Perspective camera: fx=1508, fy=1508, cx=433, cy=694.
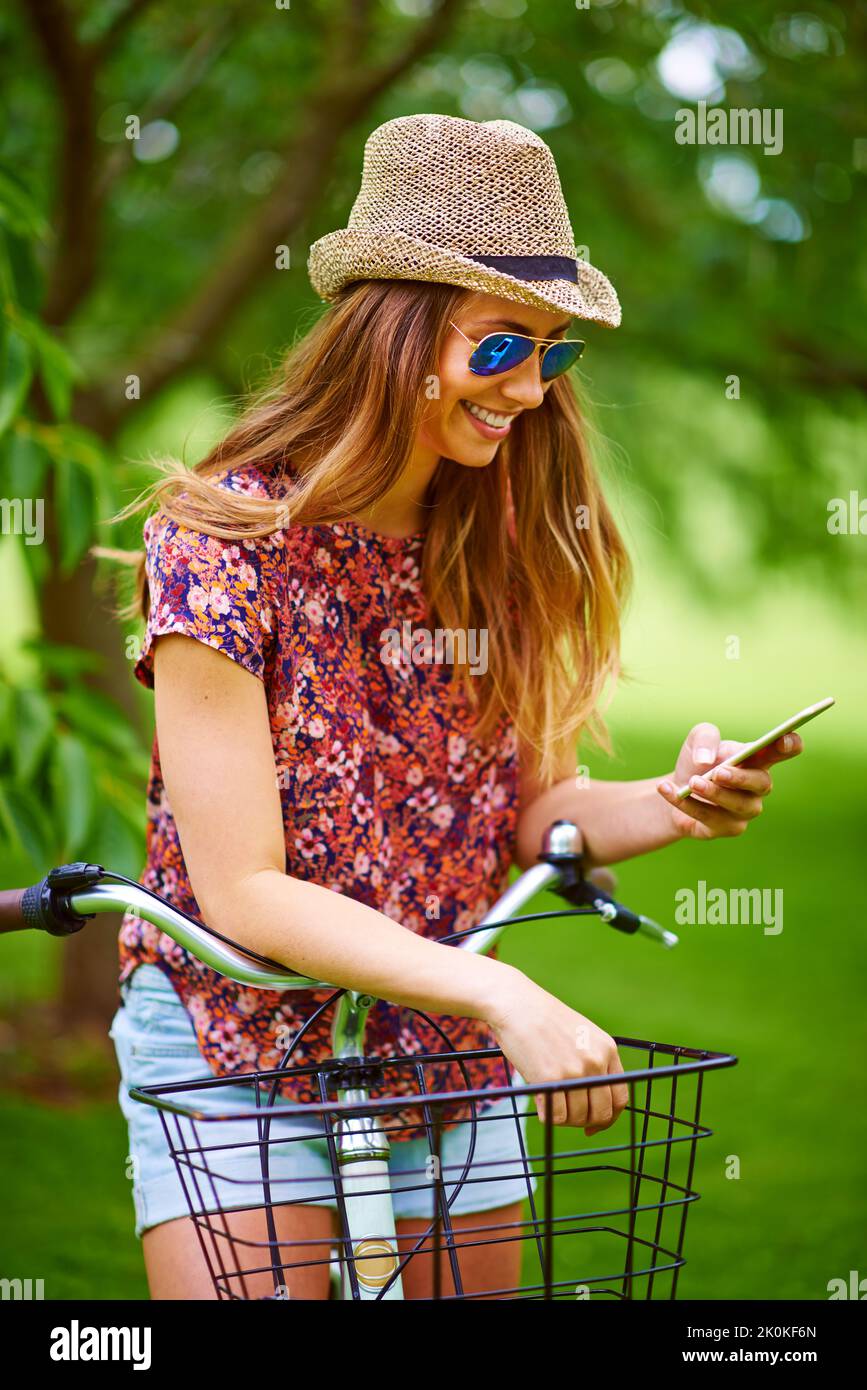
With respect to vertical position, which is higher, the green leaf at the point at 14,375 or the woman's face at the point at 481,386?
the green leaf at the point at 14,375

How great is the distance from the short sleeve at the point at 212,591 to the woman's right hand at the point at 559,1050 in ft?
1.66

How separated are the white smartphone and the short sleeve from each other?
1.79ft

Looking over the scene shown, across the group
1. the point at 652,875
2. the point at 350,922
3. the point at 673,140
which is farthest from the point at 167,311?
the point at 652,875

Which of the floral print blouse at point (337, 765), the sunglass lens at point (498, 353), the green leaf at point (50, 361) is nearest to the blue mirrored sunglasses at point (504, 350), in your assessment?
the sunglass lens at point (498, 353)

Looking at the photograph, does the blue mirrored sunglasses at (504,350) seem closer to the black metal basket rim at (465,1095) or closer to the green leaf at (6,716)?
the black metal basket rim at (465,1095)

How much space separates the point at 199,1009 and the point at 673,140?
340cm

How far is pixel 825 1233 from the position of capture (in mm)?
4605

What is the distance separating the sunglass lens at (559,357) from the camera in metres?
1.90

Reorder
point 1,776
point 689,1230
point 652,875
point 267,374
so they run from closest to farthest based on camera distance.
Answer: point 267,374, point 1,776, point 689,1230, point 652,875

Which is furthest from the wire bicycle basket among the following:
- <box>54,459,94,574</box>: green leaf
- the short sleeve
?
<box>54,459,94,574</box>: green leaf

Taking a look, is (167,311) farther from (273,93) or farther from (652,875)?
(652,875)

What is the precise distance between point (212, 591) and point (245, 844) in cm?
30

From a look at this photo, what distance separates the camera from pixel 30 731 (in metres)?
2.61
